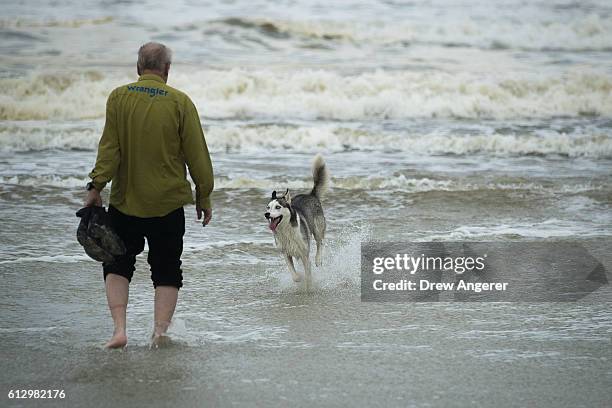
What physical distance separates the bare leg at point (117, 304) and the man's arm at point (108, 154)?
1.78ft

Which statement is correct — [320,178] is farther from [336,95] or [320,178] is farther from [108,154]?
[336,95]

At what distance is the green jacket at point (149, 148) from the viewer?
16.4 feet

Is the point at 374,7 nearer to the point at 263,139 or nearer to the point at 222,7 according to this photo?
the point at 222,7

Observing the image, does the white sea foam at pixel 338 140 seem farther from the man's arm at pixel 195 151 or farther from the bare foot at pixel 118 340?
the bare foot at pixel 118 340

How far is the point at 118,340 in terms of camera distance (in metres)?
5.10

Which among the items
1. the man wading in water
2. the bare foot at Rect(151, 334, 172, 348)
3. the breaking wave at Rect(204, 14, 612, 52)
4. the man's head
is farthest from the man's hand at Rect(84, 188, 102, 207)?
the breaking wave at Rect(204, 14, 612, 52)

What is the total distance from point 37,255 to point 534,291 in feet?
13.7

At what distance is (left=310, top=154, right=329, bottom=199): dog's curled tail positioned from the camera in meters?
7.80

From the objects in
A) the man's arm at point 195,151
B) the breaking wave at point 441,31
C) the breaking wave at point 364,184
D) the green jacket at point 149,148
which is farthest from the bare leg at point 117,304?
the breaking wave at point 441,31

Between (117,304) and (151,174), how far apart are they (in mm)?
760

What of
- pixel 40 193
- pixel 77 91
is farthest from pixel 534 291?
pixel 77 91

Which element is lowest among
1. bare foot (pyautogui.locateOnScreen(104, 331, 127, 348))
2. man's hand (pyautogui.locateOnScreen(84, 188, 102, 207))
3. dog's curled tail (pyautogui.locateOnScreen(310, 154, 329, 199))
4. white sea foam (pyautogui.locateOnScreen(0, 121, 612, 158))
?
white sea foam (pyautogui.locateOnScreen(0, 121, 612, 158))

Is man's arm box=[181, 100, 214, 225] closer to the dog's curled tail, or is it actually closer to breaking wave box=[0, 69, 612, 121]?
the dog's curled tail

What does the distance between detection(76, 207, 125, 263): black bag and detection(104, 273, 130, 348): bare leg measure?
0.53 ft
